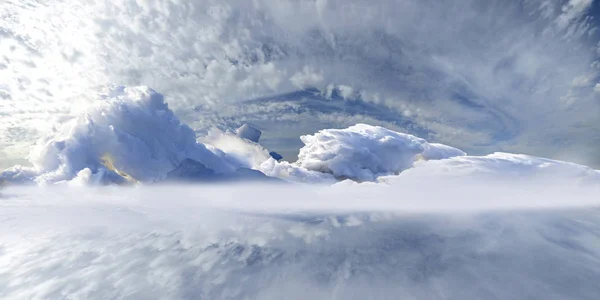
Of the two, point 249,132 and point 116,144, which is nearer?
point 116,144

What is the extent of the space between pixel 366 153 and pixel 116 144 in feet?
85.1

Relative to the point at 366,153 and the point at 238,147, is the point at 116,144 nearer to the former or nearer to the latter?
the point at 238,147

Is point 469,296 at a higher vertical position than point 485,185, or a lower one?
lower

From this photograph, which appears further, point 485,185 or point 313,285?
point 485,185

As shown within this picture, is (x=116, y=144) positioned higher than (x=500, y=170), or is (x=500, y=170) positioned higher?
(x=500, y=170)

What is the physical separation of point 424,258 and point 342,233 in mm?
2434

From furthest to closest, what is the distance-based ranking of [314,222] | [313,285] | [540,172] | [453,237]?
[540,172] → [314,222] → [453,237] → [313,285]

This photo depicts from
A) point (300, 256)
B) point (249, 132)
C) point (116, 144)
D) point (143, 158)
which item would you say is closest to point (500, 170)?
point (300, 256)

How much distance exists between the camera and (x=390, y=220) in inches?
376

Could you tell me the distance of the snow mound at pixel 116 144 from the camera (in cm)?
1998

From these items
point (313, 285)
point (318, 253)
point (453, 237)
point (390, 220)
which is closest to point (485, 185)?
point (390, 220)

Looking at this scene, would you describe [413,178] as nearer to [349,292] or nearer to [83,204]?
[349,292]

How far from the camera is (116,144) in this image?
20609mm

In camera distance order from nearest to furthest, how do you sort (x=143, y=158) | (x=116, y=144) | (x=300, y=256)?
(x=300, y=256)
(x=116, y=144)
(x=143, y=158)
